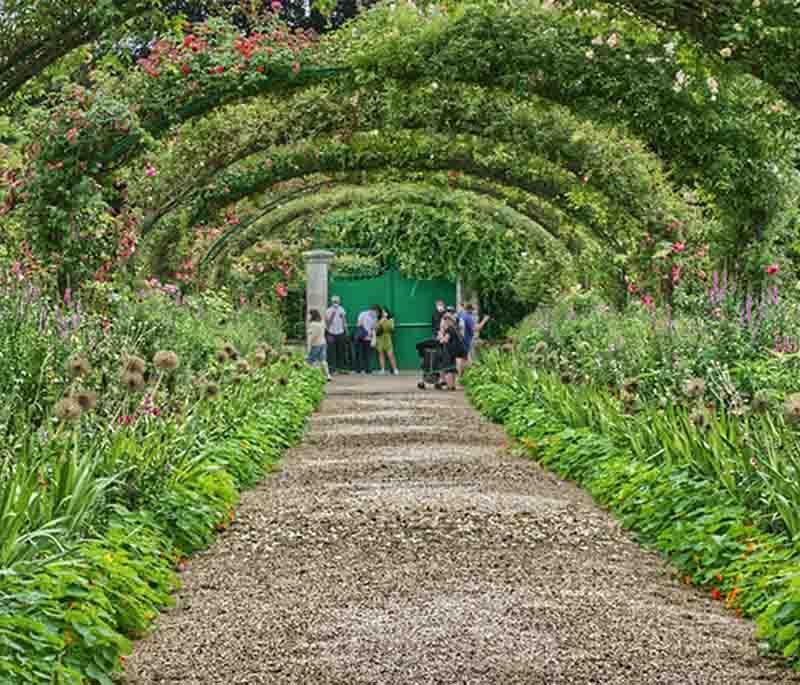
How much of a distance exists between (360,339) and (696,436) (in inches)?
765

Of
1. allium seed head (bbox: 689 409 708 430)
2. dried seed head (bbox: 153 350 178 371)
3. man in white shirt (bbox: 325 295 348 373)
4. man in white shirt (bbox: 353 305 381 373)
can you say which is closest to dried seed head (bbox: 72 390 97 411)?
dried seed head (bbox: 153 350 178 371)

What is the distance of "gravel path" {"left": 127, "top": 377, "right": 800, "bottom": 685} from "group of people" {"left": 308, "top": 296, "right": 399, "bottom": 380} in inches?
643

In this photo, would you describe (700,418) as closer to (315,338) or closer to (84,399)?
(84,399)

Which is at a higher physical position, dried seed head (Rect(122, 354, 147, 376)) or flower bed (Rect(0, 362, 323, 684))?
dried seed head (Rect(122, 354, 147, 376))

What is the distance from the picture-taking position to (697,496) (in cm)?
633

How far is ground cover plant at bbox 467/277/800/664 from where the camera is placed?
17.6 feet

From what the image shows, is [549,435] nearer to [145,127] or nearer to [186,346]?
[186,346]

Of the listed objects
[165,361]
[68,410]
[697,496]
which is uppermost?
[165,361]

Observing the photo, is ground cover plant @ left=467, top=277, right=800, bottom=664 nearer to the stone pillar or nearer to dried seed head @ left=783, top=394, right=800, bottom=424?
dried seed head @ left=783, top=394, right=800, bottom=424

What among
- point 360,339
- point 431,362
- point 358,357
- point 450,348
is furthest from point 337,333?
point 450,348

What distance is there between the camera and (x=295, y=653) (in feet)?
14.9

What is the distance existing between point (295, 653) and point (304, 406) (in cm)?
961

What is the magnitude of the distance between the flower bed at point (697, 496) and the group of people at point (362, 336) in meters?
11.9

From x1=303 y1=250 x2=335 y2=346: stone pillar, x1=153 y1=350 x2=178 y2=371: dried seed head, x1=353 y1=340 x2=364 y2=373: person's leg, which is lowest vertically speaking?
x1=353 y1=340 x2=364 y2=373: person's leg
